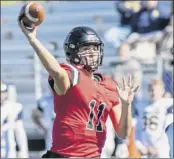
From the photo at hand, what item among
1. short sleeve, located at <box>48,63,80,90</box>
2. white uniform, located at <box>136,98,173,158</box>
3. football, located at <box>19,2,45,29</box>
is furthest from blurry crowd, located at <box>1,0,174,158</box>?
football, located at <box>19,2,45,29</box>

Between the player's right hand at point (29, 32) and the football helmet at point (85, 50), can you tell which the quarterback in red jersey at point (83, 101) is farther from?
the player's right hand at point (29, 32)

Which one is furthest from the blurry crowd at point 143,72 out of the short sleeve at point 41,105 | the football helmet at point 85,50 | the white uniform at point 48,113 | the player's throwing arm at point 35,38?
the player's throwing arm at point 35,38

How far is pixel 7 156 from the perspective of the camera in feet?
25.3

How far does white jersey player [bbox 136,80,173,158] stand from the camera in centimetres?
726

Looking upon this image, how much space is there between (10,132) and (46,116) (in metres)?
0.42

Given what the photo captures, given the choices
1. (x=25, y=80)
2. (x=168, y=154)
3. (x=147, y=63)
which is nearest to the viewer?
(x=168, y=154)

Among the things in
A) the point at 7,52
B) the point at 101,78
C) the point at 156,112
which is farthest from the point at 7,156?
the point at 101,78

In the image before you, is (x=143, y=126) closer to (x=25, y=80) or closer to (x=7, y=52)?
(x=25, y=80)

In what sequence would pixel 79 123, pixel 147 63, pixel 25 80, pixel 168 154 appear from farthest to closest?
pixel 25 80 < pixel 147 63 < pixel 168 154 < pixel 79 123

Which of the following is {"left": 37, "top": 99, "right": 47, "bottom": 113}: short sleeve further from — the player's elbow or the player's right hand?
the player's right hand

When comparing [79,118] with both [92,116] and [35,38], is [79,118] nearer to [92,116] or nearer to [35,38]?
[92,116]

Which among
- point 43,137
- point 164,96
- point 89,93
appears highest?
point 89,93

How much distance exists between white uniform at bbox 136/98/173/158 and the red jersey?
3141mm

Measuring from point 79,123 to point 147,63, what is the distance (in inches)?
182
